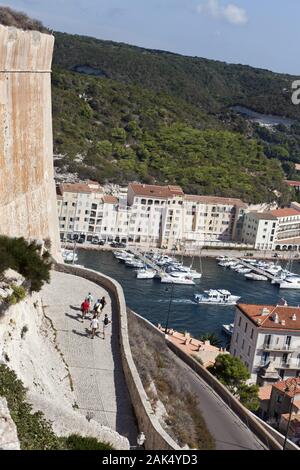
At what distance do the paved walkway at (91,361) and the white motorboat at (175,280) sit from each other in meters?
28.1

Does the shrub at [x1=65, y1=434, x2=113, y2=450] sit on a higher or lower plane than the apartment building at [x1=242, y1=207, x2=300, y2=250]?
higher

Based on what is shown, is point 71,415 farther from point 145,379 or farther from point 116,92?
point 116,92

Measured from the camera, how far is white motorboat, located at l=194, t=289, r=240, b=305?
126ft

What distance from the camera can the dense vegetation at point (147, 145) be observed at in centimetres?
5750

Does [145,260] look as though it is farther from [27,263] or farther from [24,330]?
[24,330]

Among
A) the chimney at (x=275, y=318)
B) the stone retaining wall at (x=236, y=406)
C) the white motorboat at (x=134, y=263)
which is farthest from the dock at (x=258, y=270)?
the stone retaining wall at (x=236, y=406)

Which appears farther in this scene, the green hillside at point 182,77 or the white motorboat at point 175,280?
the green hillside at point 182,77

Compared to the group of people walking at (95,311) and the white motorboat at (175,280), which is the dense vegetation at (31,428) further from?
the white motorboat at (175,280)

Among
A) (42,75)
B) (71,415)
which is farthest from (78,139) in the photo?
(71,415)

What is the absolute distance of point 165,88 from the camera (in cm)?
10625

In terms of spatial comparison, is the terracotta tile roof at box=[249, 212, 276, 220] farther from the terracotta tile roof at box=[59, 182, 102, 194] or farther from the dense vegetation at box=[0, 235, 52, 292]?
the dense vegetation at box=[0, 235, 52, 292]

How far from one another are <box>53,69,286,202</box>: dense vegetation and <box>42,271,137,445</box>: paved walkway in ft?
136

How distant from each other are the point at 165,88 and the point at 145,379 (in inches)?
3863

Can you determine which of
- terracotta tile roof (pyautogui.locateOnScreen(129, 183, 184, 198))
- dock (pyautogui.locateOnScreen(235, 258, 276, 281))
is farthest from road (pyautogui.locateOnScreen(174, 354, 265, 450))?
terracotta tile roof (pyautogui.locateOnScreen(129, 183, 184, 198))
